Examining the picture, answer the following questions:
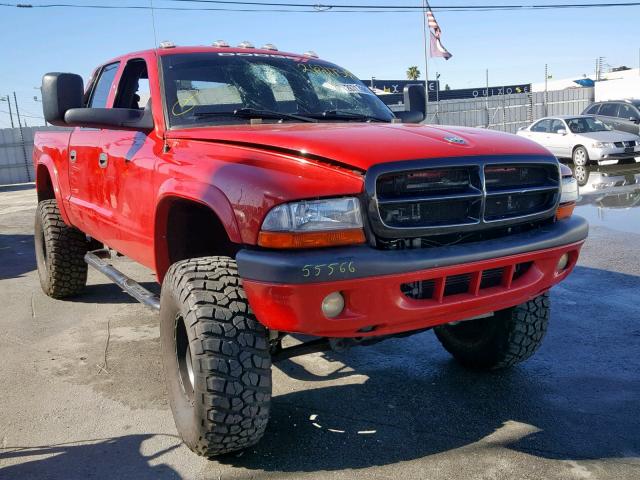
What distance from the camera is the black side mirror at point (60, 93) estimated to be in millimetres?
3750

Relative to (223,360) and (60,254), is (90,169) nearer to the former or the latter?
(60,254)

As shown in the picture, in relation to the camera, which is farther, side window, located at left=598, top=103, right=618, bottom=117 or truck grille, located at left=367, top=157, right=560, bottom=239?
side window, located at left=598, top=103, right=618, bottom=117

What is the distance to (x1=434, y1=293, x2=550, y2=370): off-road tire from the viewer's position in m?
3.73

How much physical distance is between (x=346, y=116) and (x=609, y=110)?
1858 centimetres

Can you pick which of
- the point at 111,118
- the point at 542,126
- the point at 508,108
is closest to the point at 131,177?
the point at 111,118

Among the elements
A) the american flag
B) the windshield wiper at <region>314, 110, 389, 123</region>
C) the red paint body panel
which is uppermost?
the american flag

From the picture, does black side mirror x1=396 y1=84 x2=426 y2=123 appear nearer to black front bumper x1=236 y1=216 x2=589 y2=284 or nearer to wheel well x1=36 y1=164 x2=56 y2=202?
black front bumper x1=236 y1=216 x2=589 y2=284

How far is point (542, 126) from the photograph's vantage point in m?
18.2

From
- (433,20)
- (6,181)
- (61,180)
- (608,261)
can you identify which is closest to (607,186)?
(608,261)

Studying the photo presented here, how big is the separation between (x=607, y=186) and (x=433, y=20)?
18080 mm

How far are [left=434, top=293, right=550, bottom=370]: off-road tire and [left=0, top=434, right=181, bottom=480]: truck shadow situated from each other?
1864 mm

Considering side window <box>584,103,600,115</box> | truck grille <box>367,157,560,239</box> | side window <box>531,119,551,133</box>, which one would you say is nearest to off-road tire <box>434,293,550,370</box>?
truck grille <box>367,157,560,239</box>

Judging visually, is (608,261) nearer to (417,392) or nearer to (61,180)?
(417,392)

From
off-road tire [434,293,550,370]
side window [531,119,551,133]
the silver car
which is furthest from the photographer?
side window [531,119,551,133]
